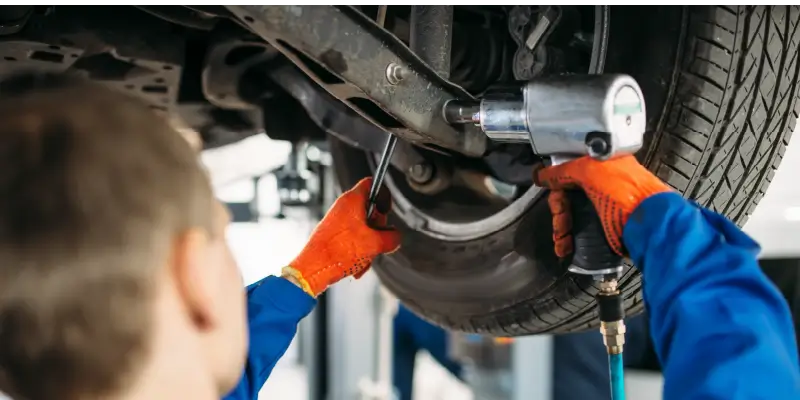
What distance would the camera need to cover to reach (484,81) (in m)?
0.94

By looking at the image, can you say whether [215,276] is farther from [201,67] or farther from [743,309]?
[201,67]

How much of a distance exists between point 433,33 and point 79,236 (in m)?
0.39

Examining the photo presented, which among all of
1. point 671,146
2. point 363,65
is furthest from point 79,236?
point 671,146

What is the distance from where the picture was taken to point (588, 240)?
73 centimetres

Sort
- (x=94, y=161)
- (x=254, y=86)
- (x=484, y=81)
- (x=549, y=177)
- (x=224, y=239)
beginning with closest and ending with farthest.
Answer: (x=94, y=161) → (x=224, y=239) → (x=549, y=177) → (x=484, y=81) → (x=254, y=86)

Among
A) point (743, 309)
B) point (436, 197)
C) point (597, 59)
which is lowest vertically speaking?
point (436, 197)

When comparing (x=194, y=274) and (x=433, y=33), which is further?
(x=433, y=33)

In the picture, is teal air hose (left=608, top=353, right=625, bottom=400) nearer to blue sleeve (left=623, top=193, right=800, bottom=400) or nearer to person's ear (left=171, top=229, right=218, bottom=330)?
blue sleeve (left=623, top=193, right=800, bottom=400)

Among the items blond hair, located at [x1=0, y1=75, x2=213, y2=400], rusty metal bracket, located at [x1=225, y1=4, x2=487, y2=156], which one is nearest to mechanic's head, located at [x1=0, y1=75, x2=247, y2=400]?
blond hair, located at [x1=0, y1=75, x2=213, y2=400]

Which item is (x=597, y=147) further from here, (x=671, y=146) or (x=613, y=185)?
(x=671, y=146)

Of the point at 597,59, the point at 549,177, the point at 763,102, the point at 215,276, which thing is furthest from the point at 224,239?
the point at 763,102

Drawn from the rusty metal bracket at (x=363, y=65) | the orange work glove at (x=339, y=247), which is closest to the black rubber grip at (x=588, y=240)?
the rusty metal bracket at (x=363, y=65)

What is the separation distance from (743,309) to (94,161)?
0.45 metres

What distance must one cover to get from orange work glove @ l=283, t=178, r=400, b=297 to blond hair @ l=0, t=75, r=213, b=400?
15.3 inches
